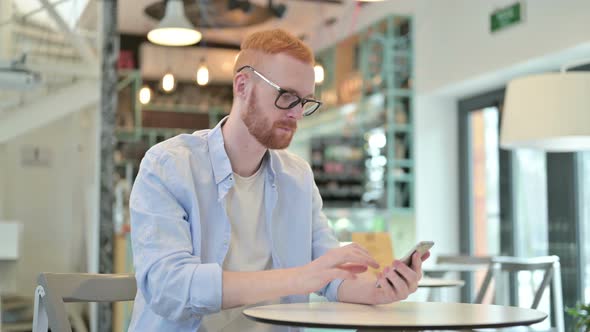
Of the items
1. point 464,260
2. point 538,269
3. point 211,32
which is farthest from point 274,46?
point 211,32

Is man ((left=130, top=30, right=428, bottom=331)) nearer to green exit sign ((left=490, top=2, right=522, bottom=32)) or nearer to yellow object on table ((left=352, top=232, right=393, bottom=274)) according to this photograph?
yellow object on table ((left=352, top=232, right=393, bottom=274))

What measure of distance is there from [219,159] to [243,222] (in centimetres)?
18

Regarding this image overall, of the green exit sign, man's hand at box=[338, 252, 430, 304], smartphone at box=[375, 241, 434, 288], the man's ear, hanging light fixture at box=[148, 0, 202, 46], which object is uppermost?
the green exit sign

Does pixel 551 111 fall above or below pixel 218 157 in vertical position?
above

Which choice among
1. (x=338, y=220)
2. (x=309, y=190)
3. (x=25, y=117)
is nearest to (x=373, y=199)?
(x=338, y=220)

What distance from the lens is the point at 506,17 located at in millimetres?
6207

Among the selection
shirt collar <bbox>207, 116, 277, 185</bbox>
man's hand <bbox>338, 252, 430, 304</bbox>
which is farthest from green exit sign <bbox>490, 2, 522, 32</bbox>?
man's hand <bbox>338, 252, 430, 304</bbox>

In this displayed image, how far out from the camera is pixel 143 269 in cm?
179

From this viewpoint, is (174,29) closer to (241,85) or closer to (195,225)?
(241,85)

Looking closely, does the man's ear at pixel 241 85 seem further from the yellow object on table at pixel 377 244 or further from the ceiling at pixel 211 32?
the ceiling at pixel 211 32

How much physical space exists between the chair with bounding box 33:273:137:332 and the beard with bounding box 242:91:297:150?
52 cm

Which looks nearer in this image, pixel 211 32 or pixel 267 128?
pixel 267 128

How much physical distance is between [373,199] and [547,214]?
267 cm

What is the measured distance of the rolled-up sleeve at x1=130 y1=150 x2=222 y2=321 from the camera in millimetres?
1711
